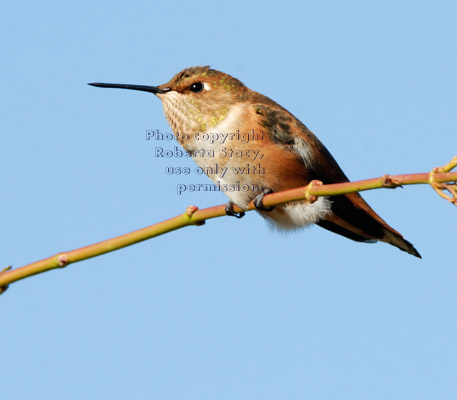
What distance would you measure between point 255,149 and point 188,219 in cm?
238

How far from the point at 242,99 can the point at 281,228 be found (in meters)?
1.21

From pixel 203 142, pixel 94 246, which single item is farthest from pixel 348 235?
pixel 94 246

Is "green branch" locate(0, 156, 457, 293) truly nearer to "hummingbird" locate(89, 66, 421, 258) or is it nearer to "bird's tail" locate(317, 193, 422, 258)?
"hummingbird" locate(89, 66, 421, 258)

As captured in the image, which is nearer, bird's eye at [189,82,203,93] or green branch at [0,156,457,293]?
green branch at [0,156,457,293]

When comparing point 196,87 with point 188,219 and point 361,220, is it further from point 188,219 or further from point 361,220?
point 188,219

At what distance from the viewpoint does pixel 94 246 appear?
276 centimetres

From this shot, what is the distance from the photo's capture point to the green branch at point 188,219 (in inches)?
99.2

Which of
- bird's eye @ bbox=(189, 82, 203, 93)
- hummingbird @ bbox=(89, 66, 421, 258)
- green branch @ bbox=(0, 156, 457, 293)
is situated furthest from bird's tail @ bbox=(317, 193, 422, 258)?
green branch @ bbox=(0, 156, 457, 293)

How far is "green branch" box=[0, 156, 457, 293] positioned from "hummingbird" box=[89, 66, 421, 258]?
2.07 metres

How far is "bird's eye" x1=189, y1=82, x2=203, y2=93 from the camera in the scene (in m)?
6.08

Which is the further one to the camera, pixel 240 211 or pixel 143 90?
pixel 143 90

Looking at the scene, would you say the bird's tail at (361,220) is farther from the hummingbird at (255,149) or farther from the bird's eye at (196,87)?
the bird's eye at (196,87)

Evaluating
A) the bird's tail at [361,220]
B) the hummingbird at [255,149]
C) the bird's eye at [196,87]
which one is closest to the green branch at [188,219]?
the hummingbird at [255,149]

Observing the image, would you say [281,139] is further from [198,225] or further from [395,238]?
[198,225]
